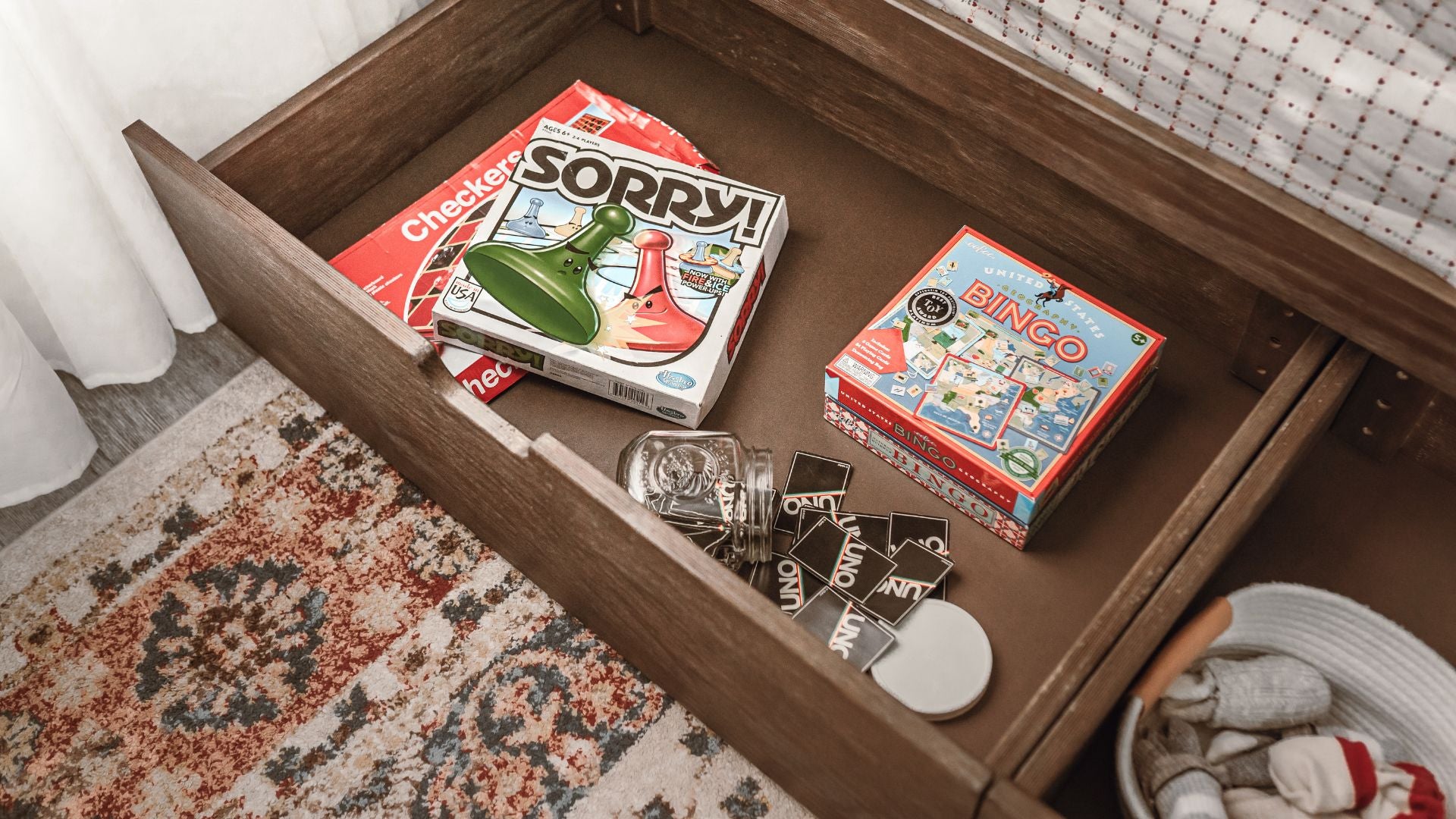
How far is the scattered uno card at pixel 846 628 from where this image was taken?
95 cm

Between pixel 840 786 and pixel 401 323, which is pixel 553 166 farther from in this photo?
pixel 840 786

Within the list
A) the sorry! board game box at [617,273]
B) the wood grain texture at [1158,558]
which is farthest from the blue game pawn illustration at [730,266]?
the wood grain texture at [1158,558]

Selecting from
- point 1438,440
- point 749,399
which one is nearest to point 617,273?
point 749,399

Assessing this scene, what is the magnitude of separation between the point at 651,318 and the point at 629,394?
7cm

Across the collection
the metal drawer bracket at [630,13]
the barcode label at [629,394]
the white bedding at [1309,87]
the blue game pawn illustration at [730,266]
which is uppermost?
the white bedding at [1309,87]

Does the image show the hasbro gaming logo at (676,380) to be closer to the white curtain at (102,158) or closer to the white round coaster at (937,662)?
the white round coaster at (937,662)

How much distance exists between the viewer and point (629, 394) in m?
1.08

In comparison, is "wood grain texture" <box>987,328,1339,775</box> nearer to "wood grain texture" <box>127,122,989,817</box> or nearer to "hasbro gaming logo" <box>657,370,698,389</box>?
"wood grain texture" <box>127,122,989,817</box>

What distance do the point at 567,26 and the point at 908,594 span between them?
76cm

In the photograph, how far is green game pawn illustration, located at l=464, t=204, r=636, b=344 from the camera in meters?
1.10

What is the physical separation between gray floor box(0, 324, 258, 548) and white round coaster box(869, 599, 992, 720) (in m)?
0.77

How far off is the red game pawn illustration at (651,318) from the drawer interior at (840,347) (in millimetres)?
64

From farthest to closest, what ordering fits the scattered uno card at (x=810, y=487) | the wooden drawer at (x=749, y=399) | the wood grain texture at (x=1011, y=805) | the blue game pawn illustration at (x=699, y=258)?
the blue game pawn illustration at (x=699, y=258)
the scattered uno card at (x=810, y=487)
the wooden drawer at (x=749, y=399)
the wood grain texture at (x=1011, y=805)

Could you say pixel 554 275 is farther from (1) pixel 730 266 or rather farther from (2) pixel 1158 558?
(2) pixel 1158 558
